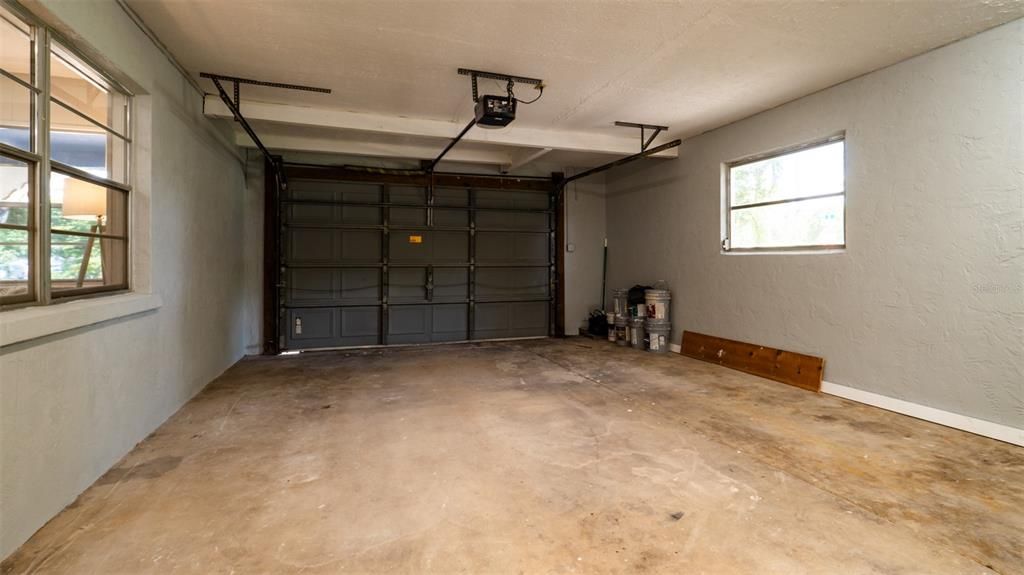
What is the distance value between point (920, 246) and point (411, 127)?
4705 mm

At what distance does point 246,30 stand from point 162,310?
2063mm

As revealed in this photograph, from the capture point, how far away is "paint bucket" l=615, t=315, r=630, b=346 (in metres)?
6.71

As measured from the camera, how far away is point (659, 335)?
612cm

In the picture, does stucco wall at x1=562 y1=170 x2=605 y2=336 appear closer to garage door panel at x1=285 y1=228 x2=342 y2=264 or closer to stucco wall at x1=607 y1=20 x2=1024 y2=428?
stucco wall at x1=607 y1=20 x2=1024 y2=428

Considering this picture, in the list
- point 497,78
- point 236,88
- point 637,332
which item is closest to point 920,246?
point 637,332

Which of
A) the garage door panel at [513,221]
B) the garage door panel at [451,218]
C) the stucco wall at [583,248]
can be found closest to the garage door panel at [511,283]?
the stucco wall at [583,248]

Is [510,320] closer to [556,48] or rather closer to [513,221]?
[513,221]

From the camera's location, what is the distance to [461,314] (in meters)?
7.05

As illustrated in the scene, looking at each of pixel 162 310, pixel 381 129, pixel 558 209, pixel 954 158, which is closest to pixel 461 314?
pixel 558 209

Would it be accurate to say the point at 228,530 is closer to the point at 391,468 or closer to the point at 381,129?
the point at 391,468

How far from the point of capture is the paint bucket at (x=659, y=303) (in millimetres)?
6105

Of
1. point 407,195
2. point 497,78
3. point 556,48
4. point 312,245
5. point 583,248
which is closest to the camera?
point 556,48

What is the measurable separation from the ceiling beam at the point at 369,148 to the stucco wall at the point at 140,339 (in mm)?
471

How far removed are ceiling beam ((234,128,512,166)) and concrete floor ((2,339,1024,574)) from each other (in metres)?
3.24
